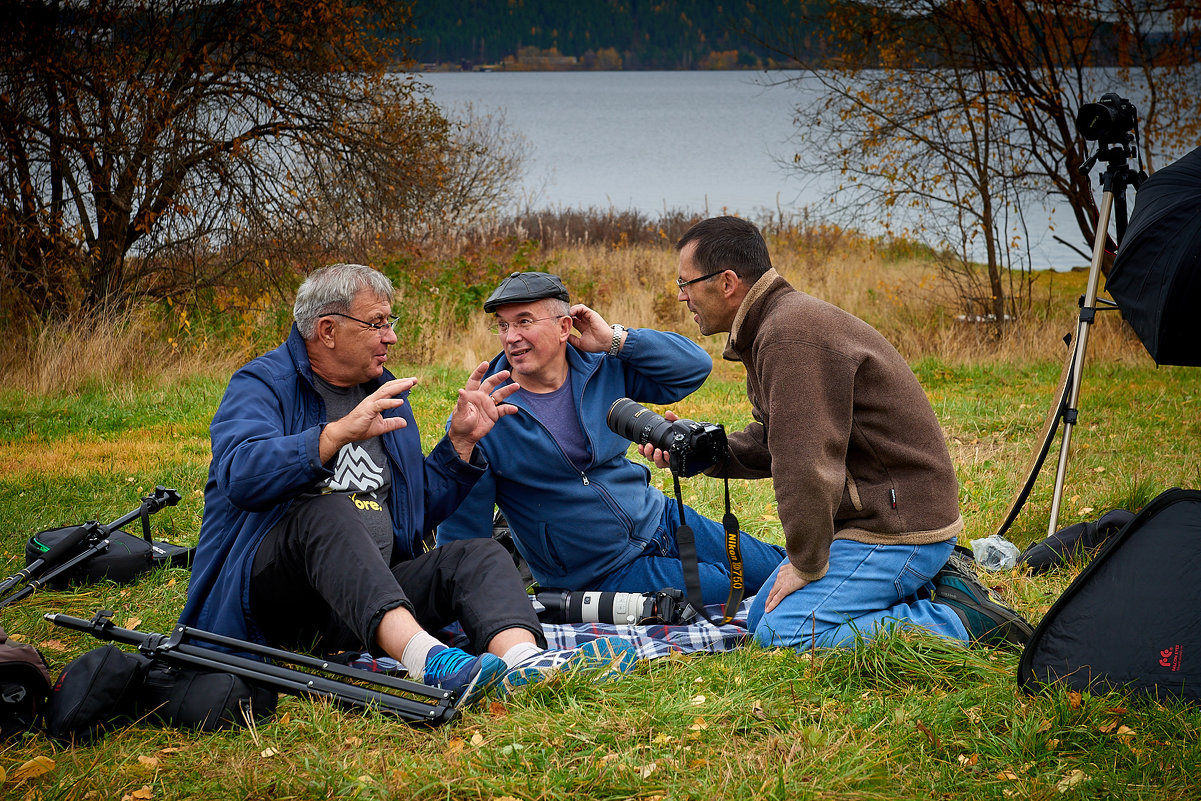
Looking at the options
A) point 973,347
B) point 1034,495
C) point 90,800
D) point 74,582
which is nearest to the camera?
point 90,800

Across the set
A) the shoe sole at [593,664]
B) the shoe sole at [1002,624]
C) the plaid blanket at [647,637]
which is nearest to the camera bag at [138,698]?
the plaid blanket at [647,637]

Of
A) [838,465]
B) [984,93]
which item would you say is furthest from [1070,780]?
[984,93]

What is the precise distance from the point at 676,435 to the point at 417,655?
1.00 meters

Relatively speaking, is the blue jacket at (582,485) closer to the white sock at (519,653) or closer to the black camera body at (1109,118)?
the white sock at (519,653)

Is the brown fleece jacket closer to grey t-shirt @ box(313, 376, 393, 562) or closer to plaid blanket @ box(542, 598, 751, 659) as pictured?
plaid blanket @ box(542, 598, 751, 659)

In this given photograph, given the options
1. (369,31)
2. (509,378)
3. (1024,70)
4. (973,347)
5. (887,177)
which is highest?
(369,31)

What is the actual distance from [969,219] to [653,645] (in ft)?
27.5

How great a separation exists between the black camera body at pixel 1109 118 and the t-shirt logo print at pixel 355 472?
9.59 feet

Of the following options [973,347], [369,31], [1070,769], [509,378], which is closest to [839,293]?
[973,347]

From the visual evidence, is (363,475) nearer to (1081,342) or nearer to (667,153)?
(1081,342)

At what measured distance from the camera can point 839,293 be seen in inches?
449

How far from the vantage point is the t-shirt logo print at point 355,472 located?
2.91 meters

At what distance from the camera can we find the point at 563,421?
10.7ft

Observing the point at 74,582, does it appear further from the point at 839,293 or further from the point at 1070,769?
the point at 839,293
